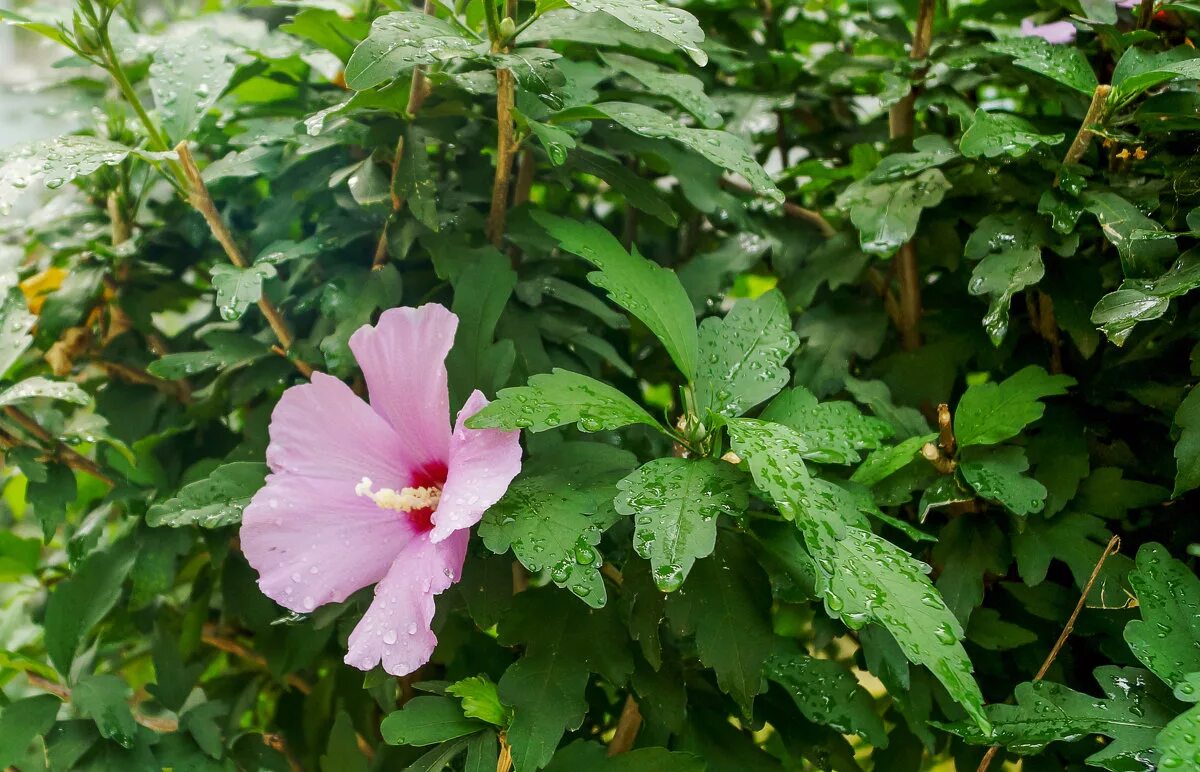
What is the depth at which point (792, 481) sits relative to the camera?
51cm

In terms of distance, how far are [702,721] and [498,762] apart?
0.18 meters

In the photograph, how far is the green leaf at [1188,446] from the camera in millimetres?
599

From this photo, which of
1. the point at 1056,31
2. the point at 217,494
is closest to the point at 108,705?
the point at 217,494

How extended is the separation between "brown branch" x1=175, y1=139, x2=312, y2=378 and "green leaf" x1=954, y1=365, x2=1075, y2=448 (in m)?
0.52

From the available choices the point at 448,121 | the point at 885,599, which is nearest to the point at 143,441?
the point at 448,121

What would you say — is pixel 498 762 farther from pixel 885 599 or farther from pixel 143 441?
pixel 143 441

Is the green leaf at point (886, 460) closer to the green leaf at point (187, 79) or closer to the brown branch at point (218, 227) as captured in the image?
the brown branch at point (218, 227)

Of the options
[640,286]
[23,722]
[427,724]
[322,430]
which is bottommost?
[23,722]

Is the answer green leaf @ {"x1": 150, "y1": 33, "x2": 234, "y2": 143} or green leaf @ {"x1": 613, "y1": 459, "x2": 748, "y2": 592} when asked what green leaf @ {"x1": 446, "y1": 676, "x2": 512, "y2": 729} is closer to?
green leaf @ {"x1": 613, "y1": 459, "x2": 748, "y2": 592}

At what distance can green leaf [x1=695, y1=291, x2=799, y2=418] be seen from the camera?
63 centimetres

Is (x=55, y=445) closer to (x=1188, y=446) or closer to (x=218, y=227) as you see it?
(x=218, y=227)

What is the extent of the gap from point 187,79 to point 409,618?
0.51 m

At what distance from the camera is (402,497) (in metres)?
0.61

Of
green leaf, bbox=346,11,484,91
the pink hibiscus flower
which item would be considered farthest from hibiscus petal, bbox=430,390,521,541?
green leaf, bbox=346,11,484,91
